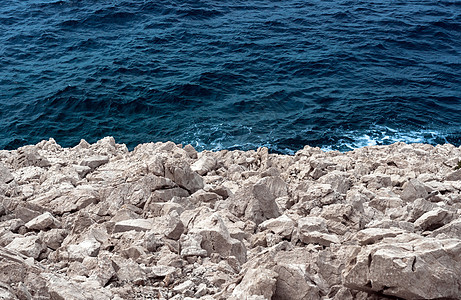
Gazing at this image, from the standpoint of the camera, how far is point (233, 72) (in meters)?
28.0

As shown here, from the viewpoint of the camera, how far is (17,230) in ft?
25.2

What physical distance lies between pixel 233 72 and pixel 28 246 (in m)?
22.3

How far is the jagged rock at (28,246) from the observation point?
6.65 metres

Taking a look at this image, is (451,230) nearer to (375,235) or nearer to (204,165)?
(375,235)

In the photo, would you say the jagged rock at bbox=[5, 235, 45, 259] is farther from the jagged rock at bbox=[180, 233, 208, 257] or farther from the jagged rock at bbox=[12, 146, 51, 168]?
the jagged rock at bbox=[12, 146, 51, 168]

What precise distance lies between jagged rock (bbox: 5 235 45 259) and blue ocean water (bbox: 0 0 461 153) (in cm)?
1361

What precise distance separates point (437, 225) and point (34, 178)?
9092 mm

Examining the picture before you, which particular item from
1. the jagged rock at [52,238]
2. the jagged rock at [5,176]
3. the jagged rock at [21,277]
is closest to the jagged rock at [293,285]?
the jagged rock at [21,277]

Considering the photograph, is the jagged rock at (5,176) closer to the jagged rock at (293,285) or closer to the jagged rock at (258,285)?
the jagged rock at (258,285)

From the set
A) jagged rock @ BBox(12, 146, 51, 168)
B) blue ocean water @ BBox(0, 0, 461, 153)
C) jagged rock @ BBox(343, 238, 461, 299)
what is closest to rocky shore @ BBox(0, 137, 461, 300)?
jagged rock @ BBox(343, 238, 461, 299)

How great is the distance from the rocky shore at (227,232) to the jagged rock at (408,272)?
0.01 m

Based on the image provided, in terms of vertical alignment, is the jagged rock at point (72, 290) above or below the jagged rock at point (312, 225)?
above

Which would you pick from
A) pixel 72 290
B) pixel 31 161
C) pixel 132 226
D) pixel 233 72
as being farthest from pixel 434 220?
pixel 233 72

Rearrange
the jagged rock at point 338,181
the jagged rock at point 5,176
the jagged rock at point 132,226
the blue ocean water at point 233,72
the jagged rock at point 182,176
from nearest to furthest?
1. the jagged rock at point 132,226
2. the jagged rock at point 182,176
3. the jagged rock at point 338,181
4. the jagged rock at point 5,176
5. the blue ocean water at point 233,72
